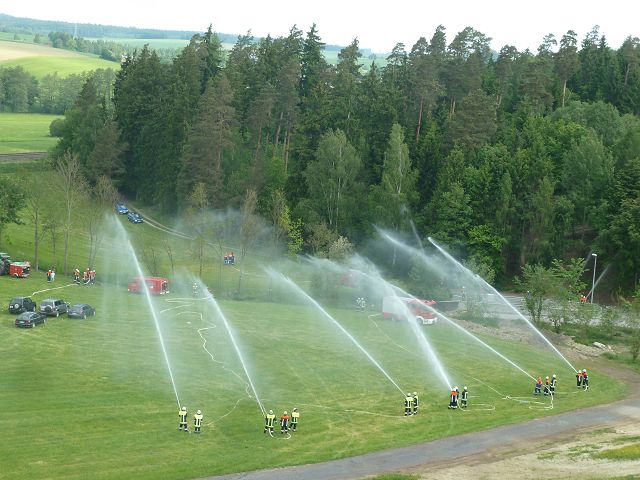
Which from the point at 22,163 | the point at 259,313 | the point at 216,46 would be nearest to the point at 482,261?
the point at 259,313

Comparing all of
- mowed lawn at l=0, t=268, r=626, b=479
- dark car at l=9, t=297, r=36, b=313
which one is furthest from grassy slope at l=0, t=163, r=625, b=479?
dark car at l=9, t=297, r=36, b=313

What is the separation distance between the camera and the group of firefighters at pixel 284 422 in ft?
157

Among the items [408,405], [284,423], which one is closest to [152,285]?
[408,405]

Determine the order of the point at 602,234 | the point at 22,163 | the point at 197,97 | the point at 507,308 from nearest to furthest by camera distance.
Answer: the point at 507,308 → the point at 602,234 → the point at 197,97 → the point at 22,163

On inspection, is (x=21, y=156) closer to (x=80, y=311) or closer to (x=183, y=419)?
(x=80, y=311)

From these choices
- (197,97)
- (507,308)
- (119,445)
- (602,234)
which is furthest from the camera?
(197,97)

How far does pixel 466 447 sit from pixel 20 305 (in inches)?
1564

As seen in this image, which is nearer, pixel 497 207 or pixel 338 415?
pixel 338 415

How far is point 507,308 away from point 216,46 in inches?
3609

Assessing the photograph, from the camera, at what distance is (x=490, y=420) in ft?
174

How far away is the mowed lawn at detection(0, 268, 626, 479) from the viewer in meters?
44.2

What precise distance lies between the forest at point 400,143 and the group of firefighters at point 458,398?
140ft

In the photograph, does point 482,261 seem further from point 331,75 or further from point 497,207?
point 331,75

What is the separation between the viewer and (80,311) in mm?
71062
